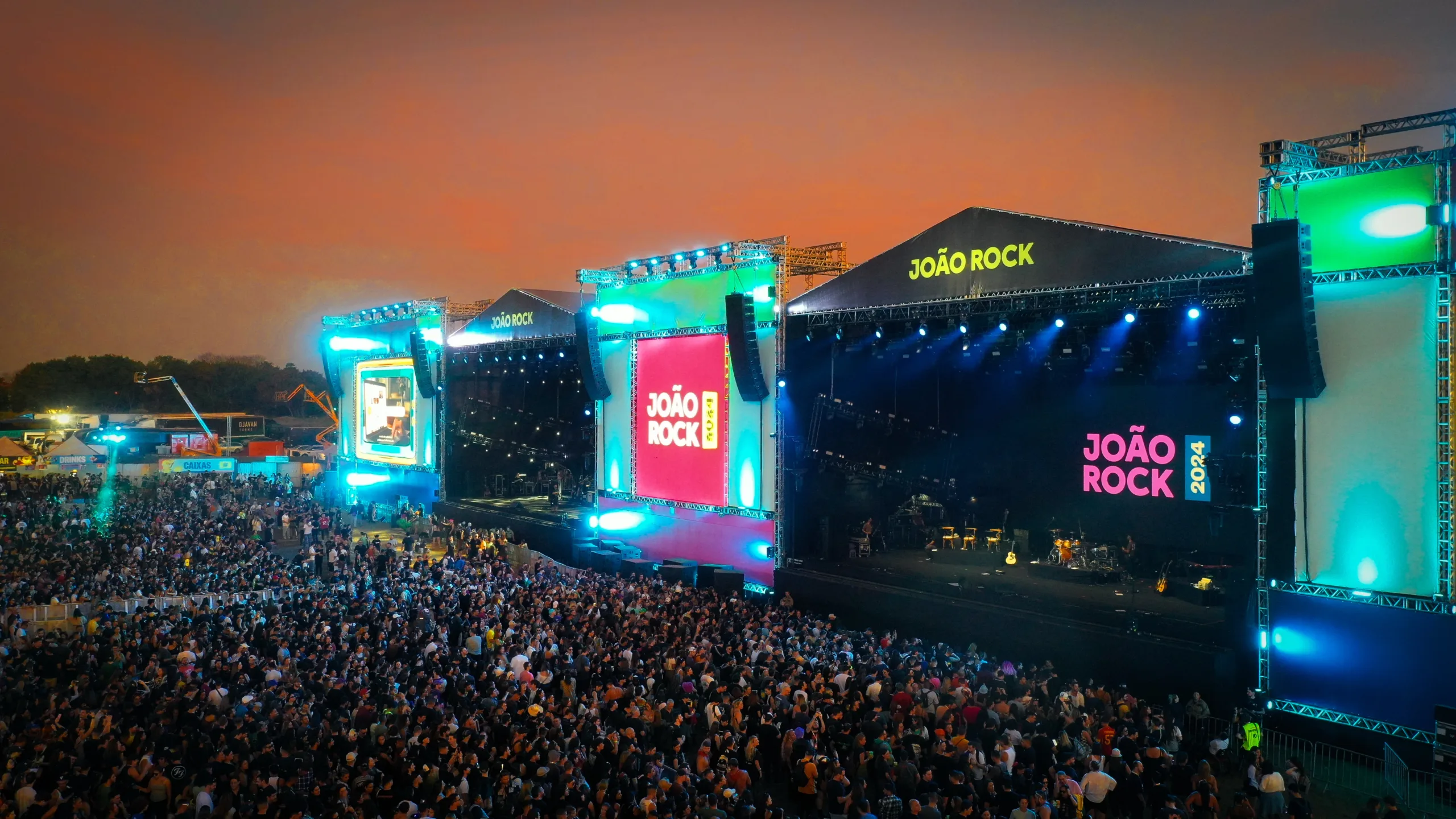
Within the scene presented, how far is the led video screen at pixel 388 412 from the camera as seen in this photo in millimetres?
35719

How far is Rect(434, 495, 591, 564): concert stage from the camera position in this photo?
25.7m

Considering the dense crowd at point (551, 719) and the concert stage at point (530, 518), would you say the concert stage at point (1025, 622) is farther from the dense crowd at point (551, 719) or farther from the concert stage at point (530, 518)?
the concert stage at point (530, 518)

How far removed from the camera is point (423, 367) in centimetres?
3356

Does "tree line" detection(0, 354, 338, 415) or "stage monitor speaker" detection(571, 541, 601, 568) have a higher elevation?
"tree line" detection(0, 354, 338, 415)

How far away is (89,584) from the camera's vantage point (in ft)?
60.8

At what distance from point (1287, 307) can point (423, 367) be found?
92.6ft

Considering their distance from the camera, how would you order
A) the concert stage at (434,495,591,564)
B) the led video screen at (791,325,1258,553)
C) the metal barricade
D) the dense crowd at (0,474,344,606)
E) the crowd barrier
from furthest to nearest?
the concert stage at (434,495,591,564), the dense crowd at (0,474,344,606), the led video screen at (791,325,1258,553), the metal barricade, the crowd barrier

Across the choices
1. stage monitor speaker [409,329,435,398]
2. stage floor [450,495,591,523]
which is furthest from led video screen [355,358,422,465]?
stage floor [450,495,591,523]

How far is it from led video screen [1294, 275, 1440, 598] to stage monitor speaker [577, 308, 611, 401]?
16.7 meters

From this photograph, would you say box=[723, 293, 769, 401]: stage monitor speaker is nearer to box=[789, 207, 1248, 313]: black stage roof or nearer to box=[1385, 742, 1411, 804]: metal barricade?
box=[789, 207, 1248, 313]: black stage roof

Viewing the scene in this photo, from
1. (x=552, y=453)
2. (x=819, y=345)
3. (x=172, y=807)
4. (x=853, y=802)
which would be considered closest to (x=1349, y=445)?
(x=853, y=802)

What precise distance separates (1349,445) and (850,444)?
1090cm

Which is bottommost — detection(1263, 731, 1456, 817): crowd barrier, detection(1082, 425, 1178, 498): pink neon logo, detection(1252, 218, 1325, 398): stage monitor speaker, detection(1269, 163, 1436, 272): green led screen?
detection(1263, 731, 1456, 817): crowd barrier

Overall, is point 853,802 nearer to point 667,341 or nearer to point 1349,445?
point 1349,445
